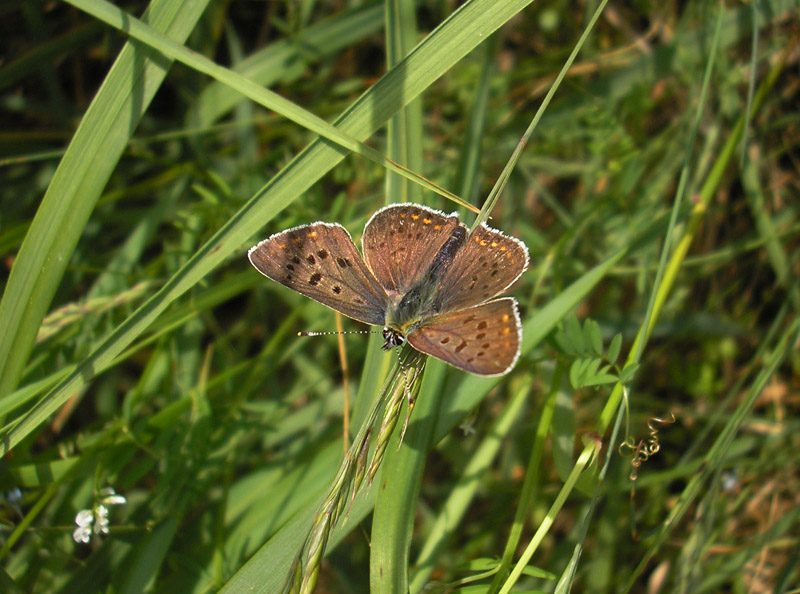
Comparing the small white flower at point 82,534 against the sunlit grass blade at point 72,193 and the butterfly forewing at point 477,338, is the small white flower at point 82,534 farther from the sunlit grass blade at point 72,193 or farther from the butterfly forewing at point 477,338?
the butterfly forewing at point 477,338

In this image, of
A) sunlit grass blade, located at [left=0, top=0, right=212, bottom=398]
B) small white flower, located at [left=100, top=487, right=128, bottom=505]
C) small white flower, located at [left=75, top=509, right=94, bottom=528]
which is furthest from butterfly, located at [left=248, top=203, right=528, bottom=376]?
small white flower, located at [left=75, top=509, right=94, bottom=528]

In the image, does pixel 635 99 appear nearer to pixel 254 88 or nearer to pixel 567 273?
pixel 567 273

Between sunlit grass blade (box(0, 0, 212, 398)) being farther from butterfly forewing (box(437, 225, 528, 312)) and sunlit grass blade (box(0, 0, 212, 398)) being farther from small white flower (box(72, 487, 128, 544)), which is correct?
butterfly forewing (box(437, 225, 528, 312))

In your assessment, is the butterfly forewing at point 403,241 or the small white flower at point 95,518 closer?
the small white flower at point 95,518

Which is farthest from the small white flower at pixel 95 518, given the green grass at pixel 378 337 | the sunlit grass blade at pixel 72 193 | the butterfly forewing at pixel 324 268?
the butterfly forewing at pixel 324 268

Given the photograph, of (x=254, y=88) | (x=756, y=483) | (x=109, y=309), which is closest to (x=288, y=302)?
(x=109, y=309)

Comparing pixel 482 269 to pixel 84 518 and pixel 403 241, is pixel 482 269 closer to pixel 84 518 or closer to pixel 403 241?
pixel 403 241
